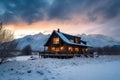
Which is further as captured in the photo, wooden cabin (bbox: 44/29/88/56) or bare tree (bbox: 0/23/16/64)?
wooden cabin (bbox: 44/29/88/56)

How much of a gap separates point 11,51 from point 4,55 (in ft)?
4.28

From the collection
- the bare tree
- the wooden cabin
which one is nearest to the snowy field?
the bare tree

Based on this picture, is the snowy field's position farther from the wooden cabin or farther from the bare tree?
the wooden cabin

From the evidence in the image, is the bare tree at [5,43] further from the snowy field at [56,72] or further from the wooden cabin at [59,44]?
the wooden cabin at [59,44]

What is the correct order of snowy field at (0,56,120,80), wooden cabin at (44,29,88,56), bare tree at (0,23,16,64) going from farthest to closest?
wooden cabin at (44,29,88,56)
bare tree at (0,23,16,64)
snowy field at (0,56,120,80)

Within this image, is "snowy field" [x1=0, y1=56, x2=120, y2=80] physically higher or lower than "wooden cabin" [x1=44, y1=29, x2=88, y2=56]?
lower

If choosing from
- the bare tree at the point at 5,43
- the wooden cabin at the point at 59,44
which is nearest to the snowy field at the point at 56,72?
the bare tree at the point at 5,43

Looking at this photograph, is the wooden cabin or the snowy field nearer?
the snowy field

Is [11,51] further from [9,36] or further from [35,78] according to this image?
[35,78]

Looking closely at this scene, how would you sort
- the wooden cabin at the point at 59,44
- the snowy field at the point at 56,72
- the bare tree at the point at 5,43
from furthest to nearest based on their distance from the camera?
the wooden cabin at the point at 59,44
the bare tree at the point at 5,43
the snowy field at the point at 56,72

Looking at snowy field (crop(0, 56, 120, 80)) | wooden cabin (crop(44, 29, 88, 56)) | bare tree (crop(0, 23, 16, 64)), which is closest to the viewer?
snowy field (crop(0, 56, 120, 80))

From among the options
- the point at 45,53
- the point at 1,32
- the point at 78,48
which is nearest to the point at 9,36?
the point at 1,32

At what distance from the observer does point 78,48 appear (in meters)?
56.5

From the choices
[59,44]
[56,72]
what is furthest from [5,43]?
[59,44]
